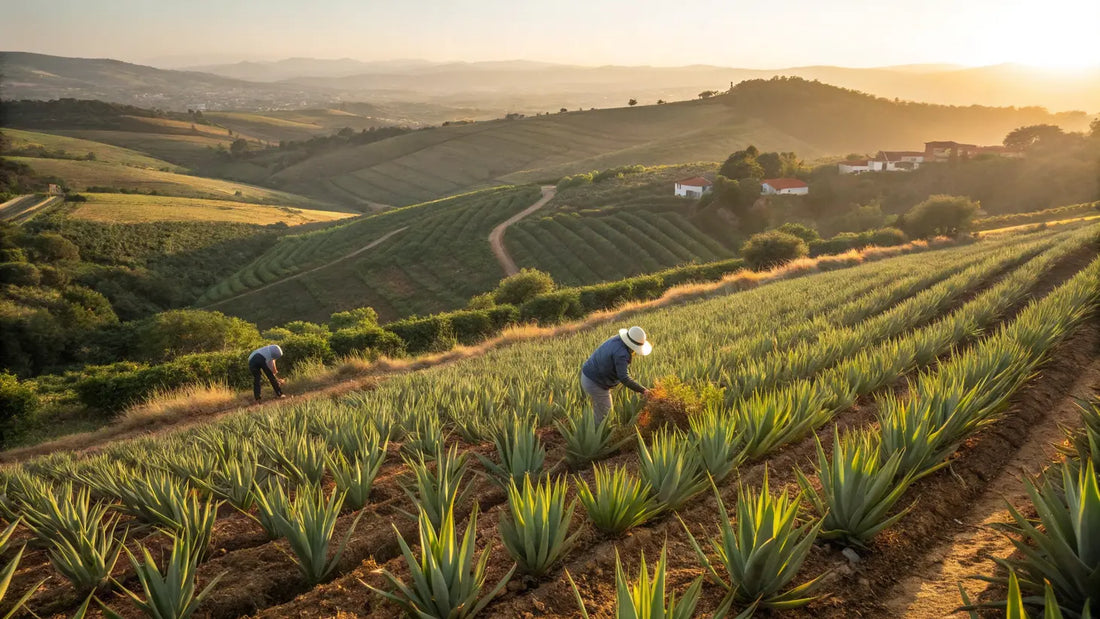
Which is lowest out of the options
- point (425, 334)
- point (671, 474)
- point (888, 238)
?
point (425, 334)

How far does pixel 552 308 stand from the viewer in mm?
22953

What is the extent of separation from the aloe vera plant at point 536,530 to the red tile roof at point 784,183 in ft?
219

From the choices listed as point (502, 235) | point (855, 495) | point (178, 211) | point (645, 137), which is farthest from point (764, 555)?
point (645, 137)

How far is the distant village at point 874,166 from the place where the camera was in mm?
63000

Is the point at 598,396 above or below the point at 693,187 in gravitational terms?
below

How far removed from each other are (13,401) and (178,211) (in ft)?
214

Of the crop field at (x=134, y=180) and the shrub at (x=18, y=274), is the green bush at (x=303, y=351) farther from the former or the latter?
the crop field at (x=134, y=180)

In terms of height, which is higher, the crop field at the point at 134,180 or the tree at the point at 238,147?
the tree at the point at 238,147

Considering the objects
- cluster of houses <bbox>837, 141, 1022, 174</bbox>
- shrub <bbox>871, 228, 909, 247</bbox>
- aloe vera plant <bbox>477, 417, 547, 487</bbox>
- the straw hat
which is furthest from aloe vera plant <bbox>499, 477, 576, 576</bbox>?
cluster of houses <bbox>837, 141, 1022, 174</bbox>

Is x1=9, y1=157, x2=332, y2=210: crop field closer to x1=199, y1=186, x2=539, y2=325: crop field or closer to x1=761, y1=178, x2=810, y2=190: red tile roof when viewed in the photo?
x1=199, y1=186, x2=539, y2=325: crop field

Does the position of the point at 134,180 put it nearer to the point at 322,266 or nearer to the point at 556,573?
the point at 322,266

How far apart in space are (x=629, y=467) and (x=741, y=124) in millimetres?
133642

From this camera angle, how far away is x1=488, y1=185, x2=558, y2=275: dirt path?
47.1m

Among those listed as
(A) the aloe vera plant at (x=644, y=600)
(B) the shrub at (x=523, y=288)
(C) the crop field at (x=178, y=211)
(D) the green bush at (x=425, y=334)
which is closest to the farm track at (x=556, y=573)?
(A) the aloe vera plant at (x=644, y=600)
